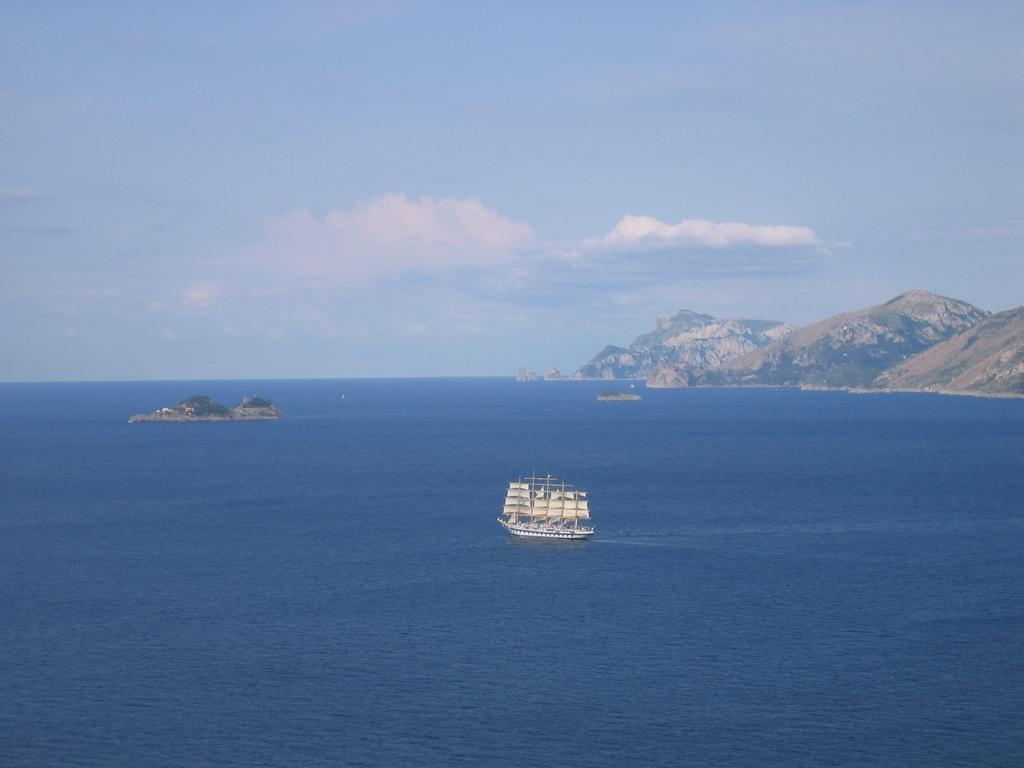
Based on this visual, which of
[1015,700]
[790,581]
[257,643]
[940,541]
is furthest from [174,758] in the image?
[940,541]

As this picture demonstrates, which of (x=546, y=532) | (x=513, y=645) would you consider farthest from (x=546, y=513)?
(x=513, y=645)

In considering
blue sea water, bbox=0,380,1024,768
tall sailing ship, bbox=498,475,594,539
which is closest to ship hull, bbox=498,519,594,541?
tall sailing ship, bbox=498,475,594,539

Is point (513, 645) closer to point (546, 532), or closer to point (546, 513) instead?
point (546, 532)

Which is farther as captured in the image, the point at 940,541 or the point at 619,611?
the point at 940,541

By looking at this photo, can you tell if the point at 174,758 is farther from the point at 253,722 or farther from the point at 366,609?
the point at 366,609

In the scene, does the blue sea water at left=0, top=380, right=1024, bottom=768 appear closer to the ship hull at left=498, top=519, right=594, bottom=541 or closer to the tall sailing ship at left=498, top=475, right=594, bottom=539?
the ship hull at left=498, top=519, right=594, bottom=541

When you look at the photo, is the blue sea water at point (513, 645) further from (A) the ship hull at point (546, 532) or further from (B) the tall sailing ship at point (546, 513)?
(B) the tall sailing ship at point (546, 513)

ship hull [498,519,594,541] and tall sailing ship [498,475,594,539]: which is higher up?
tall sailing ship [498,475,594,539]

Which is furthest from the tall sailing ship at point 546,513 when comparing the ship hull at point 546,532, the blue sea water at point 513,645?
the blue sea water at point 513,645
